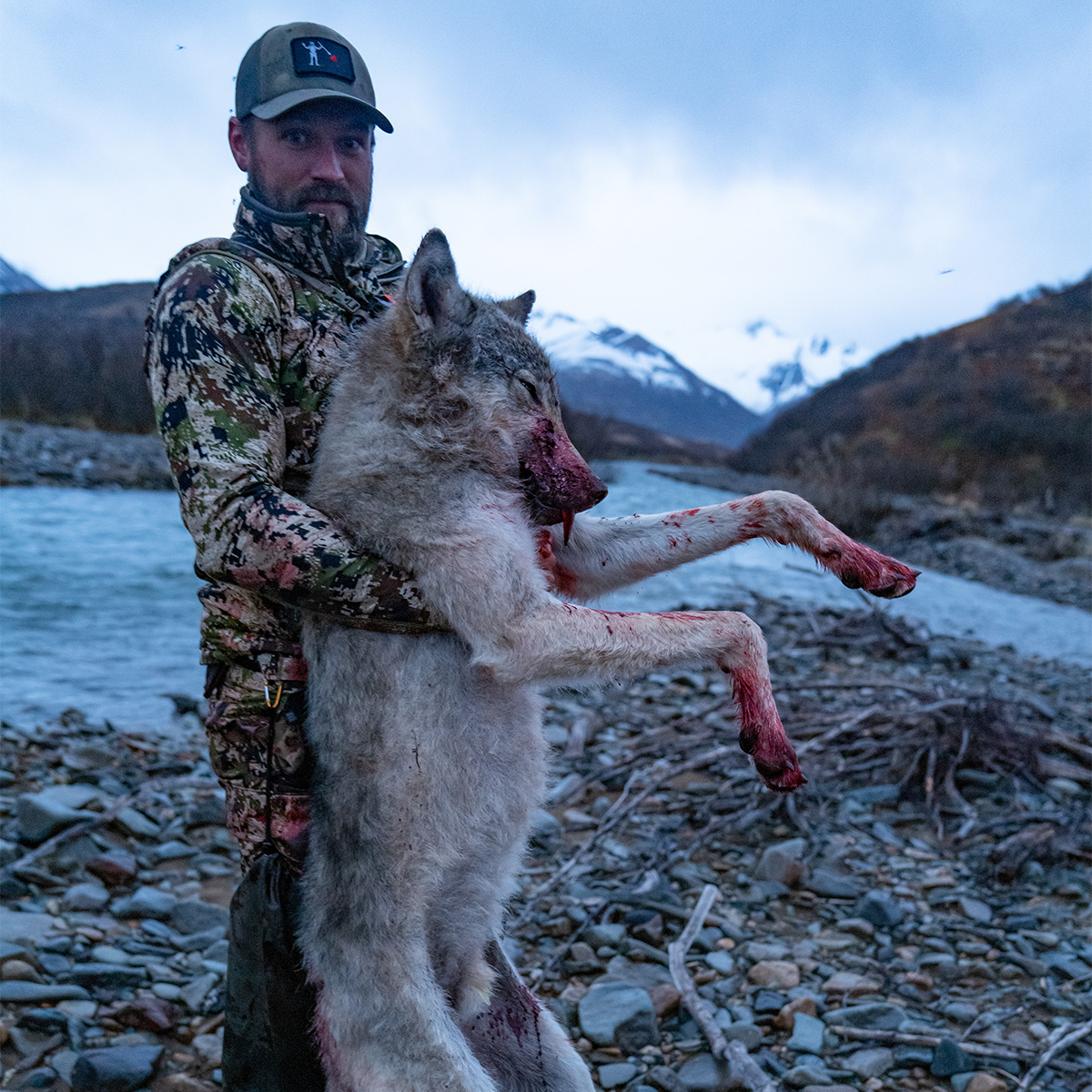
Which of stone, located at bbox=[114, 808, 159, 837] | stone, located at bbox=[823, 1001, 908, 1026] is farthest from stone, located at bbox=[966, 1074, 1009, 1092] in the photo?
stone, located at bbox=[114, 808, 159, 837]

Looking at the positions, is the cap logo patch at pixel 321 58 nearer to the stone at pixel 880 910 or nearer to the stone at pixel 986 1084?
the stone at pixel 986 1084

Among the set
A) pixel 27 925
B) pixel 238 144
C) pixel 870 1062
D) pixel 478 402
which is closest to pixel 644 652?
pixel 478 402

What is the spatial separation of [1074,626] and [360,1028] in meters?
15.9

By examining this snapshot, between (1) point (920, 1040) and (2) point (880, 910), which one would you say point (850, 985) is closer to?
(1) point (920, 1040)

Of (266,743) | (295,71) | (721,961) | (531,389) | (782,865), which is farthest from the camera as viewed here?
(782,865)

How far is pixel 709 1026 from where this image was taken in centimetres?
418

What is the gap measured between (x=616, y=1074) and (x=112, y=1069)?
2167mm

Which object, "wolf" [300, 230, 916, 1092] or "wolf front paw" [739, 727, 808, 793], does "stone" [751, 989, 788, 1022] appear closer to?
"wolf" [300, 230, 916, 1092]

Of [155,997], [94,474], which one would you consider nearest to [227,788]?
[155,997]

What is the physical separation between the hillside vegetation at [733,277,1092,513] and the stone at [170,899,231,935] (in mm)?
25985

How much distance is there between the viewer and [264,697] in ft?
9.16

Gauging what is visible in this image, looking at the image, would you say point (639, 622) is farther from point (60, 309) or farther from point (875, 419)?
point (60, 309)

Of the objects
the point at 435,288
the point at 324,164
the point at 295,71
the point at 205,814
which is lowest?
the point at 205,814

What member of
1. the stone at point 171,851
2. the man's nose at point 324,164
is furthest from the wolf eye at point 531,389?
the stone at point 171,851
